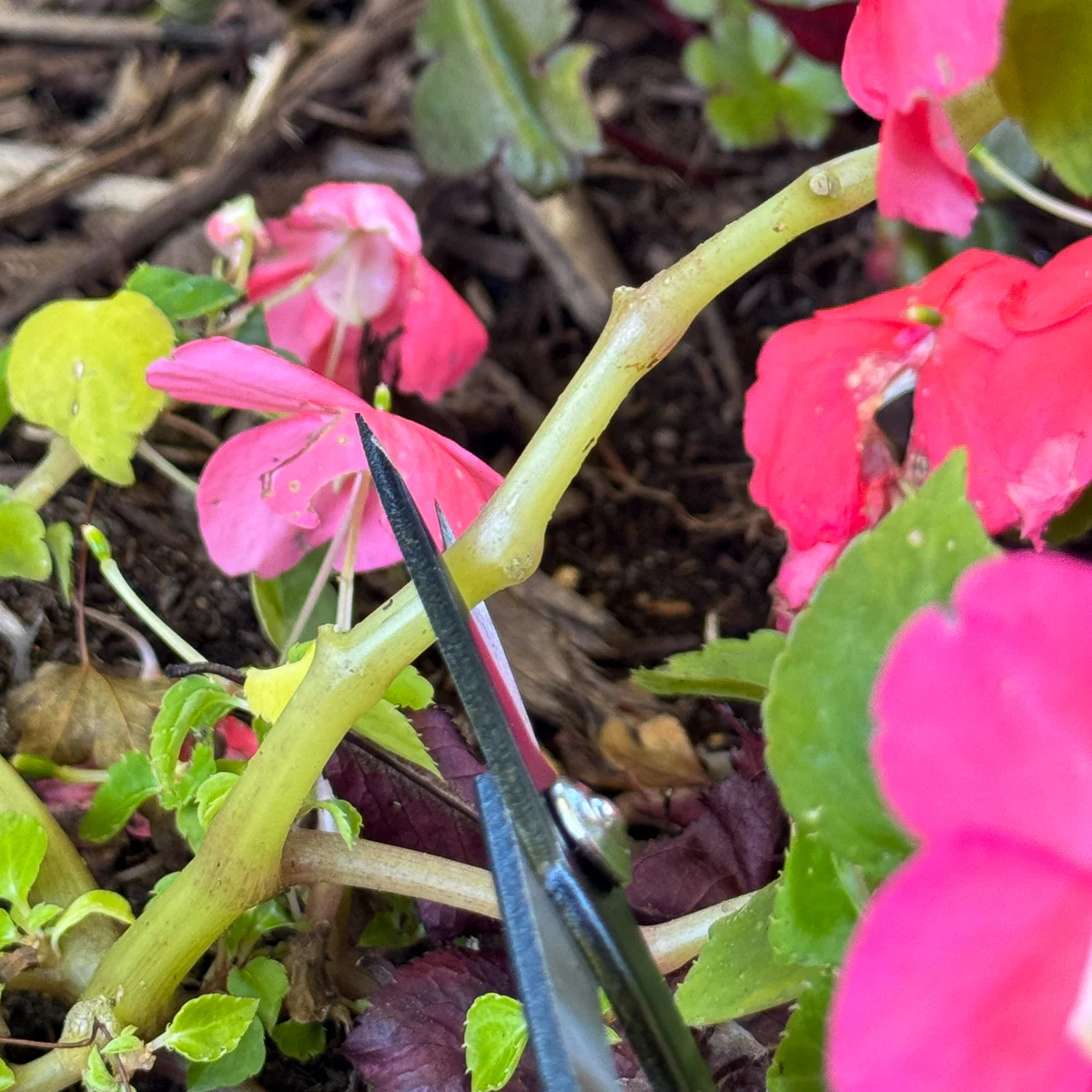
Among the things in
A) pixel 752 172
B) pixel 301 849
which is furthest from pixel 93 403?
pixel 752 172

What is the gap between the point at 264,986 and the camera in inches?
19.2

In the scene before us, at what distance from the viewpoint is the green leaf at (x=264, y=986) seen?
49 centimetres

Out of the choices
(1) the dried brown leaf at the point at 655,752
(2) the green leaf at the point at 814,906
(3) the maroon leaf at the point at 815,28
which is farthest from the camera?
(3) the maroon leaf at the point at 815,28

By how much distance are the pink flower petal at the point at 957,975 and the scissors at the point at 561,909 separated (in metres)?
0.08

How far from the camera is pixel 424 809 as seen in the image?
556 millimetres

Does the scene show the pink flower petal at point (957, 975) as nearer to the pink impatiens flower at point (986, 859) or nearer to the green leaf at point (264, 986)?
the pink impatiens flower at point (986, 859)

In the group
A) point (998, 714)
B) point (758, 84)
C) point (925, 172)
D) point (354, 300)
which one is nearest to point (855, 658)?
point (998, 714)

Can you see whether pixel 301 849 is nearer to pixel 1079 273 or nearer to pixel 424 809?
pixel 424 809

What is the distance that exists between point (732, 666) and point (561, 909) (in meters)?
0.24

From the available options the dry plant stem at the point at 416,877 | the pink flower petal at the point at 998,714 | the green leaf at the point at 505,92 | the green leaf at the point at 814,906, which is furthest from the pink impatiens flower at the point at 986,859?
the green leaf at the point at 505,92

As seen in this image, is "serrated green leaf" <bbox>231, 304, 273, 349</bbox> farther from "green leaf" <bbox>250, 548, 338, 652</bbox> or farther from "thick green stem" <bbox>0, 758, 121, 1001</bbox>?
"thick green stem" <bbox>0, 758, 121, 1001</bbox>

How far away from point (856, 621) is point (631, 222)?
0.86 metres

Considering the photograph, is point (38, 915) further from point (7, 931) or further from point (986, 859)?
point (986, 859)

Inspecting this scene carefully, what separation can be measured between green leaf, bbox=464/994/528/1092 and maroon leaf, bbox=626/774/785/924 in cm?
14
